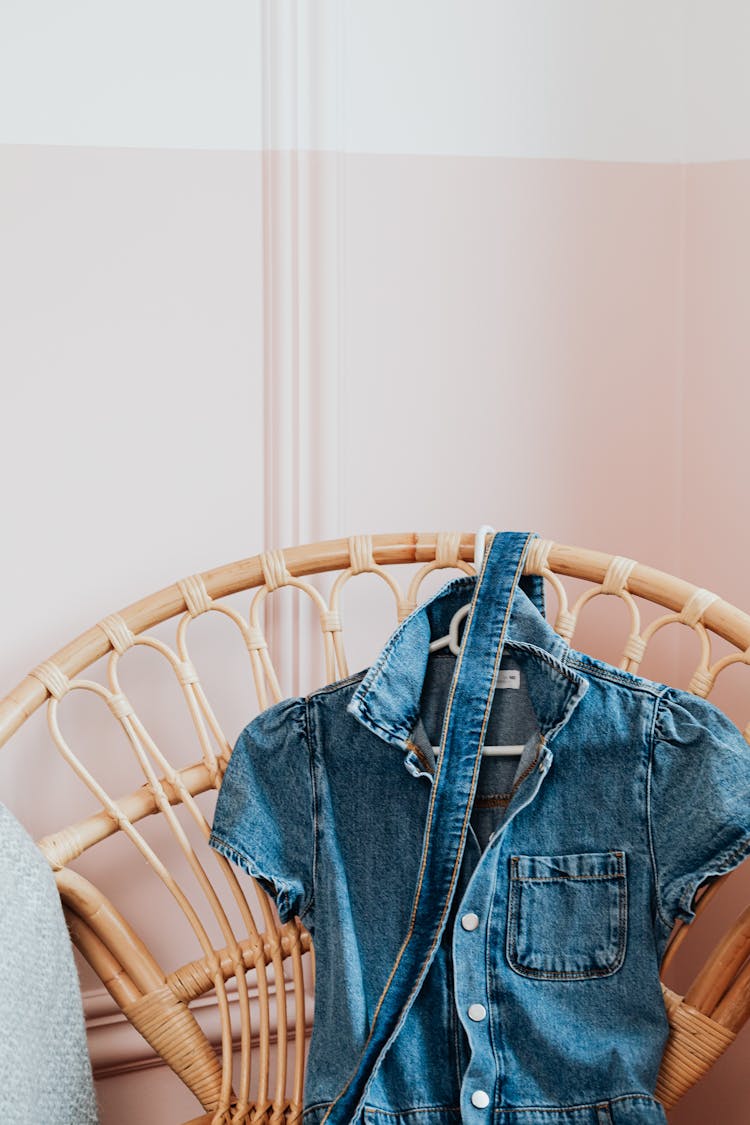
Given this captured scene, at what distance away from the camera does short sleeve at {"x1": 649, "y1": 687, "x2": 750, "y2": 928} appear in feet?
2.87

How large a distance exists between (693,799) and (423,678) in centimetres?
26

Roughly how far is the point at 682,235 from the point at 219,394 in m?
0.62

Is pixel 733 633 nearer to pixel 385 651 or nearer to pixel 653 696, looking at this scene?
pixel 653 696

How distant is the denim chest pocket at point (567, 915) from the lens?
93 centimetres

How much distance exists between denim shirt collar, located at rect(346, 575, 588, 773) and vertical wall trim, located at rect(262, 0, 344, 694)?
25 centimetres

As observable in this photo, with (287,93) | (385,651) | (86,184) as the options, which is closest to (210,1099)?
(385,651)

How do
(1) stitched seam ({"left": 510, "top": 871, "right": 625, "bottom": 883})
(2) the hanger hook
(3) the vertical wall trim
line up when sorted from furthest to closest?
(3) the vertical wall trim → (2) the hanger hook → (1) stitched seam ({"left": 510, "top": 871, "right": 625, "bottom": 883})

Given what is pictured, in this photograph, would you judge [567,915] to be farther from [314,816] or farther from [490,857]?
[314,816]

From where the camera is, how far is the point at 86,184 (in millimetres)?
1143

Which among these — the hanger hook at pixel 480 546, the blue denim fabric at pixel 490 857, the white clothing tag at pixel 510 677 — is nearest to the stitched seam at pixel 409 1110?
the blue denim fabric at pixel 490 857

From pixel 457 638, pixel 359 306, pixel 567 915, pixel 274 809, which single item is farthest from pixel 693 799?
pixel 359 306

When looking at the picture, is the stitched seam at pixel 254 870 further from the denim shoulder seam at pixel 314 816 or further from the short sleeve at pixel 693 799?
the short sleeve at pixel 693 799

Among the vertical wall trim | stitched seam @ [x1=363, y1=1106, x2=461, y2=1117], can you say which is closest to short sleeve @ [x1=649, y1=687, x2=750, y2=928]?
stitched seam @ [x1=363, y1=1106, x2=461, y2=1117]

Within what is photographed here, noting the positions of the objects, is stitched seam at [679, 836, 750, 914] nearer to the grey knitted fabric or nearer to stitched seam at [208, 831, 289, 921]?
stitched seam at [208, 831, 289, 921]
